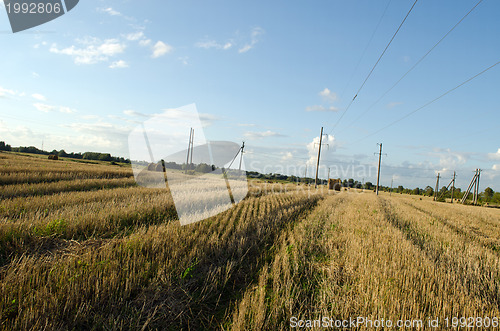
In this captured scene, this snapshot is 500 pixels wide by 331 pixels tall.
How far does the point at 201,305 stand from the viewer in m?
3.54

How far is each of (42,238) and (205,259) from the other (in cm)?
349

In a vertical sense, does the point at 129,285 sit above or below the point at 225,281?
above

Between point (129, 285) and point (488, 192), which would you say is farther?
point (488, 192)

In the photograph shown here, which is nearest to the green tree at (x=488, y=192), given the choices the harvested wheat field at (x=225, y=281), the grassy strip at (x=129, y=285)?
the harvested wheat field at (x=225, y=281)

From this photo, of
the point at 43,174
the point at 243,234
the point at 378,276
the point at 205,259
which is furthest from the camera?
the point at 43,174

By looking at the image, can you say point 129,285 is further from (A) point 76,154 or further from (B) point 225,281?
(A) point 76,154

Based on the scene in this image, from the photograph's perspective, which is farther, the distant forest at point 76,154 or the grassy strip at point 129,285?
the distant forest at point 76,154

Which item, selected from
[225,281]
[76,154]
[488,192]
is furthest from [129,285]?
[76,154]

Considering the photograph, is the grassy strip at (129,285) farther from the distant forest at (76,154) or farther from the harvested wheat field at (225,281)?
the distant forest at (76,154)

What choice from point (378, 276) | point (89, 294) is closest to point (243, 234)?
point (378, 276)

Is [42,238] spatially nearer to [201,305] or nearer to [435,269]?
[201,305]

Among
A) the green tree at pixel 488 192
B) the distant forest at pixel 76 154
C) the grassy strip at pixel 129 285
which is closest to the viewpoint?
the grassy strip at pixel 129 285

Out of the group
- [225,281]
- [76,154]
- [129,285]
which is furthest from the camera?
[76,154]

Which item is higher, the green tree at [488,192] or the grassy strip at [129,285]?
the green tree at [488,192]
